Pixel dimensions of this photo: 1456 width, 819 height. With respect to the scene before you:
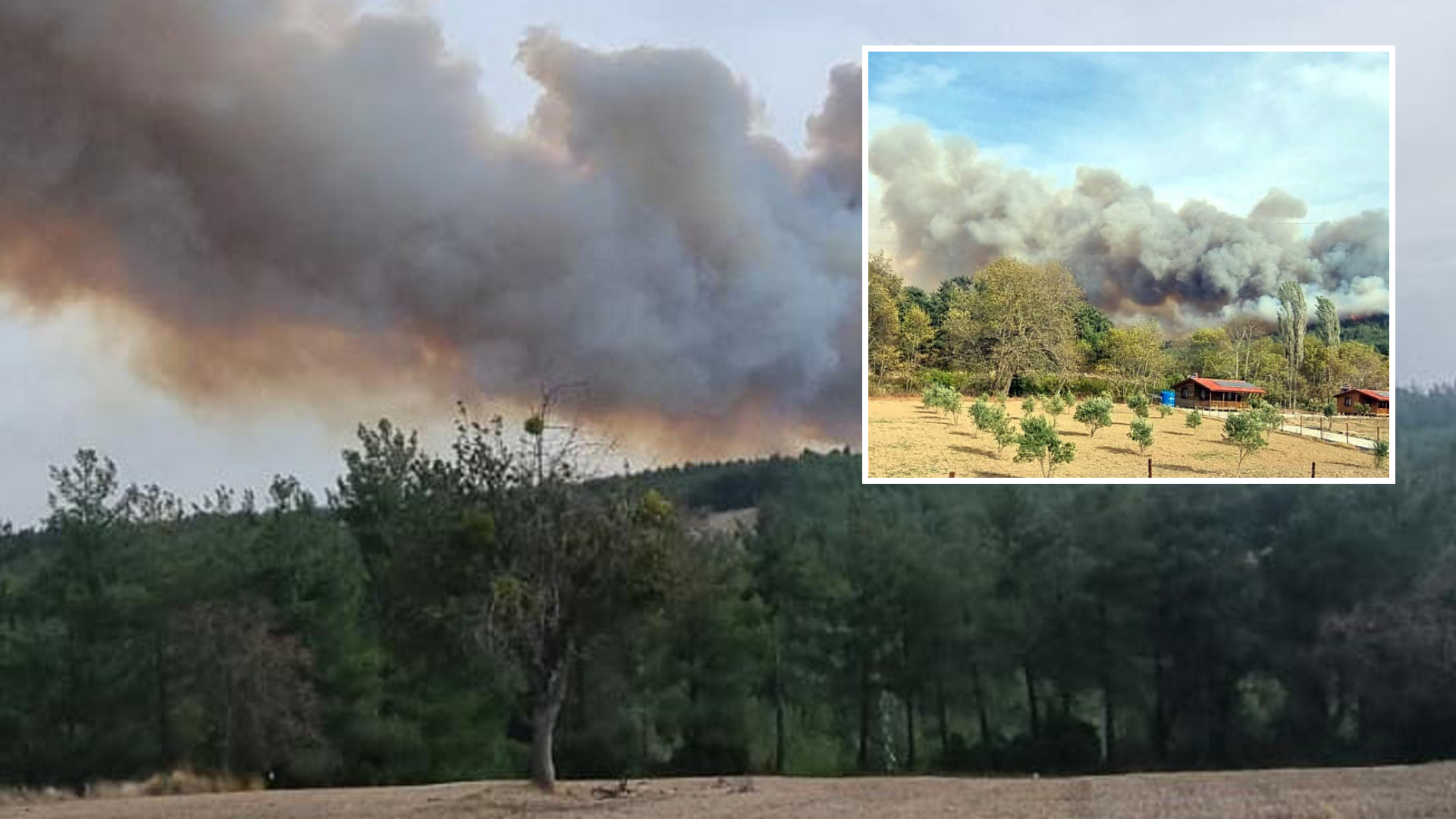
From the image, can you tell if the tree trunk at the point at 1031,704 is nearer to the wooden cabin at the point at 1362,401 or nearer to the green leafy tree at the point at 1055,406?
the green leafy tree at the point at 1055,406

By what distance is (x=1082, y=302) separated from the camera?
2023cm

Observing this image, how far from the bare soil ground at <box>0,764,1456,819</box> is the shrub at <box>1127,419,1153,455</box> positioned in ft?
13.0

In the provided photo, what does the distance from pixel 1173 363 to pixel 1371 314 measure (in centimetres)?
235

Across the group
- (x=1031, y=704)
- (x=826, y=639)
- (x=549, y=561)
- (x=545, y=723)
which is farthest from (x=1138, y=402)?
(x=545, y=723)

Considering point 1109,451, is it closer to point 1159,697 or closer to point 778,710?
point 1159,697

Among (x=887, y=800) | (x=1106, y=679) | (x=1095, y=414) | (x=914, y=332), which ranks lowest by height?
(x=887, y=800)

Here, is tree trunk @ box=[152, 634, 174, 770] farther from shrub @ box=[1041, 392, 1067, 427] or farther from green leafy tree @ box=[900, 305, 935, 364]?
shrub @ box=[1041, 392, 1067, 427]

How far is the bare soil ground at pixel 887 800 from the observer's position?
53.0 feet

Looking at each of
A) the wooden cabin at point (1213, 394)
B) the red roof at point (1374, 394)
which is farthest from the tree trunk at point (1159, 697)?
the red roof at point (1374, 394)

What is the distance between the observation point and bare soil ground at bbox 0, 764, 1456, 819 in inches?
635

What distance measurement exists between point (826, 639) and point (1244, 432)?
591cm

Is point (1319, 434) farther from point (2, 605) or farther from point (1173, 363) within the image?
point (2, 605)

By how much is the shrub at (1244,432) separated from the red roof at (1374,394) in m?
0.99

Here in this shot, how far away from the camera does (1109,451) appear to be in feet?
67.4
